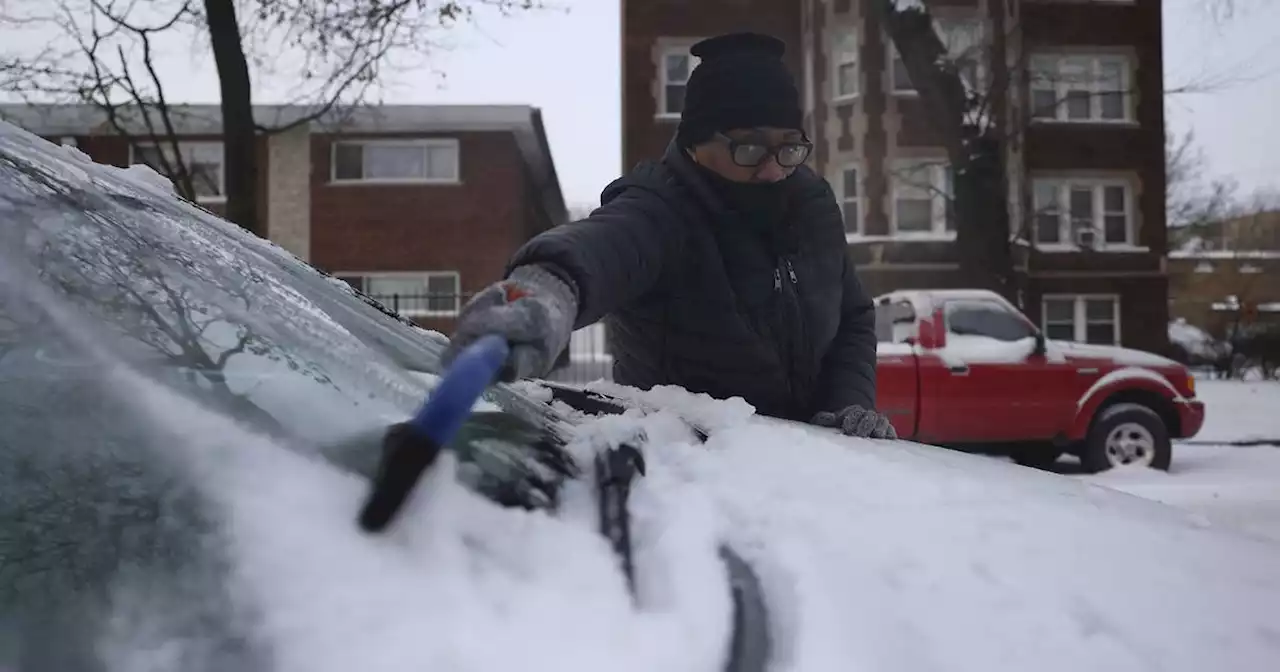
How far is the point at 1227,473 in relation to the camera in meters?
7.94

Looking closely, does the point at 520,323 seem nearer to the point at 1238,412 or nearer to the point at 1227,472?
the point at 1227,472

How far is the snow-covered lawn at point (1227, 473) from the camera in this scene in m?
5.39

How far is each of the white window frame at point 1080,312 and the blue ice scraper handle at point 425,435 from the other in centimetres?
2005

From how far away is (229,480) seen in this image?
993 mm

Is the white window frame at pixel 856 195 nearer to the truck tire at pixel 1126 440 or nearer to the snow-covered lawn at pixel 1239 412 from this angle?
the snow-covered lawn at pixel 1239 412

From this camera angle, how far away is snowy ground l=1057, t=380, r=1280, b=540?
5.40 metres

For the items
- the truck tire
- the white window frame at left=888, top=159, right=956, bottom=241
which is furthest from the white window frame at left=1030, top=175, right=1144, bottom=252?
the truck tire

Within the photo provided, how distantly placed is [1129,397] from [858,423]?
7.29 meters

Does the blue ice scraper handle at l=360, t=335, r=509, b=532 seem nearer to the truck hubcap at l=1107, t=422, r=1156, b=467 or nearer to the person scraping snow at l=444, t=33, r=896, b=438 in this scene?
the person scraping snow at l=444, t=33, r=896, b=438

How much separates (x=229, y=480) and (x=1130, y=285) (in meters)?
21.3

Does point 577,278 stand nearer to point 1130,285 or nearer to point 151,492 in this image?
point 151,492

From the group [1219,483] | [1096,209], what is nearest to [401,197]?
[1219,483]

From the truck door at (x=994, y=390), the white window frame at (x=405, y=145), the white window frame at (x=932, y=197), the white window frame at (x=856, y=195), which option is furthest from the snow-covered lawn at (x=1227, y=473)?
the white window frame at (x=405, y=145)

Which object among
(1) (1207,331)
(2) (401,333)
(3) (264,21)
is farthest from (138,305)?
(1) (1207,331)
